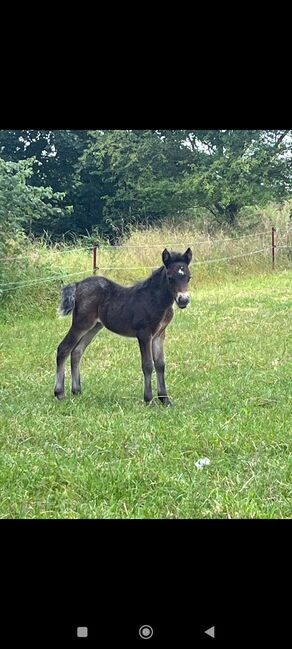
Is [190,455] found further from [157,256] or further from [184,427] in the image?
[157,256]

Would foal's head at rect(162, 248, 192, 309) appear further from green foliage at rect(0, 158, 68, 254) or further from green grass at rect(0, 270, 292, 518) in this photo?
green foliage at rect(0, 158, 68, 254)

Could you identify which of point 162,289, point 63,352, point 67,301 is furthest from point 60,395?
point 162,289

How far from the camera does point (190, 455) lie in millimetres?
2498

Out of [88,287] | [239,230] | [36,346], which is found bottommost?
[36,346]

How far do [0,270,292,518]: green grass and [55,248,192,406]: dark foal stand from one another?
0.16 m

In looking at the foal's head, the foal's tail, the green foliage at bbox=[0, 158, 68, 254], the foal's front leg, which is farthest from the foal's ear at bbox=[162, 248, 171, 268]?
the green foliage at bbox=[0, 158, 68, 254]

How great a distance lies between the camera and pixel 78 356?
388cm

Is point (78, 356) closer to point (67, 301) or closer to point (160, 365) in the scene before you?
point (67, 301)

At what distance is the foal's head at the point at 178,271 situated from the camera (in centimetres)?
333

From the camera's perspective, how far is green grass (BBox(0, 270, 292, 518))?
2025mm

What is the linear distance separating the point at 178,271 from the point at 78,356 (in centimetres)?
88
